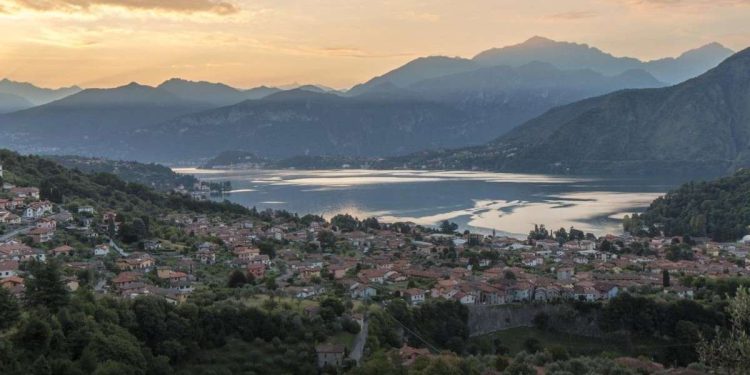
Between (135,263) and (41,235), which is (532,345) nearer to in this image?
(135,263)

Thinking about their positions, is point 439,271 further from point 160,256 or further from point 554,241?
point 554,241

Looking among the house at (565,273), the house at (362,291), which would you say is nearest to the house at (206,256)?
the house at (362,291)

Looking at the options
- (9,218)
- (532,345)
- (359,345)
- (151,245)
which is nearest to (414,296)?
(532,345)

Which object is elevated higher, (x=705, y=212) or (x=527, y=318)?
(x=705, y=212)

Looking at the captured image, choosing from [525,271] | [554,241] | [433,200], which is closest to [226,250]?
[525,271]

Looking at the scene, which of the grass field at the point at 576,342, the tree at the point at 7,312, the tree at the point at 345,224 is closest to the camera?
the tree at the point at 7,312

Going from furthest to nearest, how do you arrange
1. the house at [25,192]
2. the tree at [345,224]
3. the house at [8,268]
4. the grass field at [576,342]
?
the tree at [345,224], the house at [25,192], the grass field at [576,342], the house at [8,268]

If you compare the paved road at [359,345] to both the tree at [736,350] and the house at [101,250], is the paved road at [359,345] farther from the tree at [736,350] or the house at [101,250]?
the house at [101,250]
